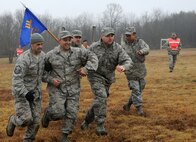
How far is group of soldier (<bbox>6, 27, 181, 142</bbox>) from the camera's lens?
6.62 meters

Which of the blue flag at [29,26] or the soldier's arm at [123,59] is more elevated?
the blue flag at [29,26]

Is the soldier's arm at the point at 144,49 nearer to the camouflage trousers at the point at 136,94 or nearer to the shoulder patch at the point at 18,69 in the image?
the camouflage trousers at the point at 136,94

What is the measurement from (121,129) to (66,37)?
238 centimetres

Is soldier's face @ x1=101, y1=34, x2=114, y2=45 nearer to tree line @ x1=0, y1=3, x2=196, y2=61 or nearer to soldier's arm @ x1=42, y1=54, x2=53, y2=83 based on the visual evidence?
soldier's arm @ x1=42, y1=54, x2=53, y2=83

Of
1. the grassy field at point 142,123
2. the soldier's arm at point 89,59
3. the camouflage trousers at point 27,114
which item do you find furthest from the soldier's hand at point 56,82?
the grassy field at point 142,123

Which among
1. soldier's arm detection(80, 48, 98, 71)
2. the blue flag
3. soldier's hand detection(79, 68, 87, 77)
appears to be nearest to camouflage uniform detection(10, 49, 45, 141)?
soldier's hand detection(79, 68, 87, 77)

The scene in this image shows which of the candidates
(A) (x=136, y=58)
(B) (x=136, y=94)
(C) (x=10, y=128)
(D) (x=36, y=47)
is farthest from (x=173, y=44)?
(D) (x=36, y=47)

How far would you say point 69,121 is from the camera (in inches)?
282

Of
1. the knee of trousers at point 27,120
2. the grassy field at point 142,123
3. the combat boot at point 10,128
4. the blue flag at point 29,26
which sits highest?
the blue flag at point 29,26

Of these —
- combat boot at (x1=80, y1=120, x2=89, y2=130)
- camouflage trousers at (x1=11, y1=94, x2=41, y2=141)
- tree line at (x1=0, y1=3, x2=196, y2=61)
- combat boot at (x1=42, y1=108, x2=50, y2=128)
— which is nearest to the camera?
camouflage trousers at (x1=11, y1=94, x2=41, y2=141)

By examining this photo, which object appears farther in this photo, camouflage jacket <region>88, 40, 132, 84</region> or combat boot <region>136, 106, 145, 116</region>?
combat boot <region>136, 106, 145, 116</region>

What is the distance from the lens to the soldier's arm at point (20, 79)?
253 inches

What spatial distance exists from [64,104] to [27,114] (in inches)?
31.9

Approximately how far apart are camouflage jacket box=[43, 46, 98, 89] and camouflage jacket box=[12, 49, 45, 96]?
272 mm
